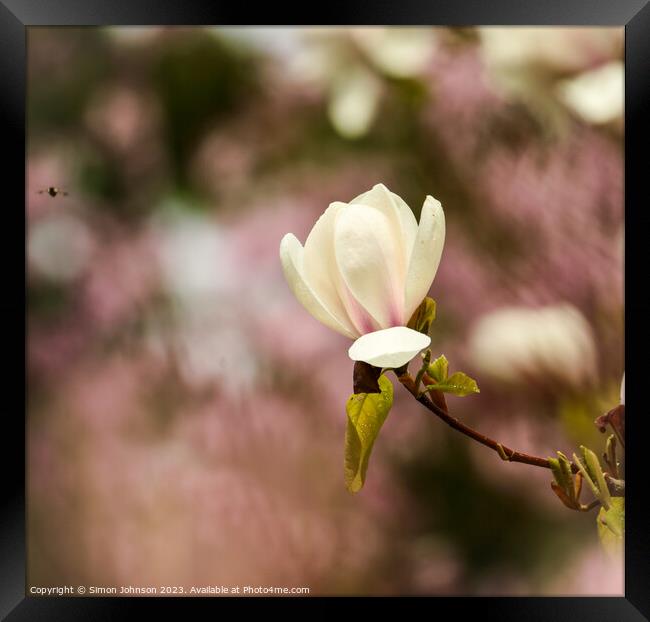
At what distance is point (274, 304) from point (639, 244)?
0.39 metres

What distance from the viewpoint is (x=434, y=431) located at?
716 millimetres

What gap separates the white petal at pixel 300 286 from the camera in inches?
21.7

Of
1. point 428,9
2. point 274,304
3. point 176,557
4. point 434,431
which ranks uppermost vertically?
point 428,9

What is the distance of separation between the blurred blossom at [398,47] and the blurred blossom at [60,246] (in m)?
0.36

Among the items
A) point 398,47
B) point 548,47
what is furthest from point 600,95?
point 398,47

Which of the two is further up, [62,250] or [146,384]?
[62,250]

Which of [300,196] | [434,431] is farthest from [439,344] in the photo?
[300,196]

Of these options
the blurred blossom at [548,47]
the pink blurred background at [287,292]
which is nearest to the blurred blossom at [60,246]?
the pink blurred background at [287,292]

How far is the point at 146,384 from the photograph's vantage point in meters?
0.72

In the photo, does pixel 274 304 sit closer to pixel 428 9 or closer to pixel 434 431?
pixel 434 431

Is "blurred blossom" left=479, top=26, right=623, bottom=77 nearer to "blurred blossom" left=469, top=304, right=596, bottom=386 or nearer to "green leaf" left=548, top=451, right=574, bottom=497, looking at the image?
"blurred blossom" left=469, top=304, right=596, bottom=386

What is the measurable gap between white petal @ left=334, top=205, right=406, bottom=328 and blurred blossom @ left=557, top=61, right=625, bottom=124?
1.03ft

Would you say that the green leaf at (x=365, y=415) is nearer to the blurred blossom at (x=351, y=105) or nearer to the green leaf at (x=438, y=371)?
the green leaf at (x=438, y=371)

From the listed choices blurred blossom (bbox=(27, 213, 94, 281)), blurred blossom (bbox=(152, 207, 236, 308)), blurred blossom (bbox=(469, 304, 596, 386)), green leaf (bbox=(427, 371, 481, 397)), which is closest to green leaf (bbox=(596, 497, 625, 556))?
blurred blossom (bbox=(469, 304, 596, 386))
